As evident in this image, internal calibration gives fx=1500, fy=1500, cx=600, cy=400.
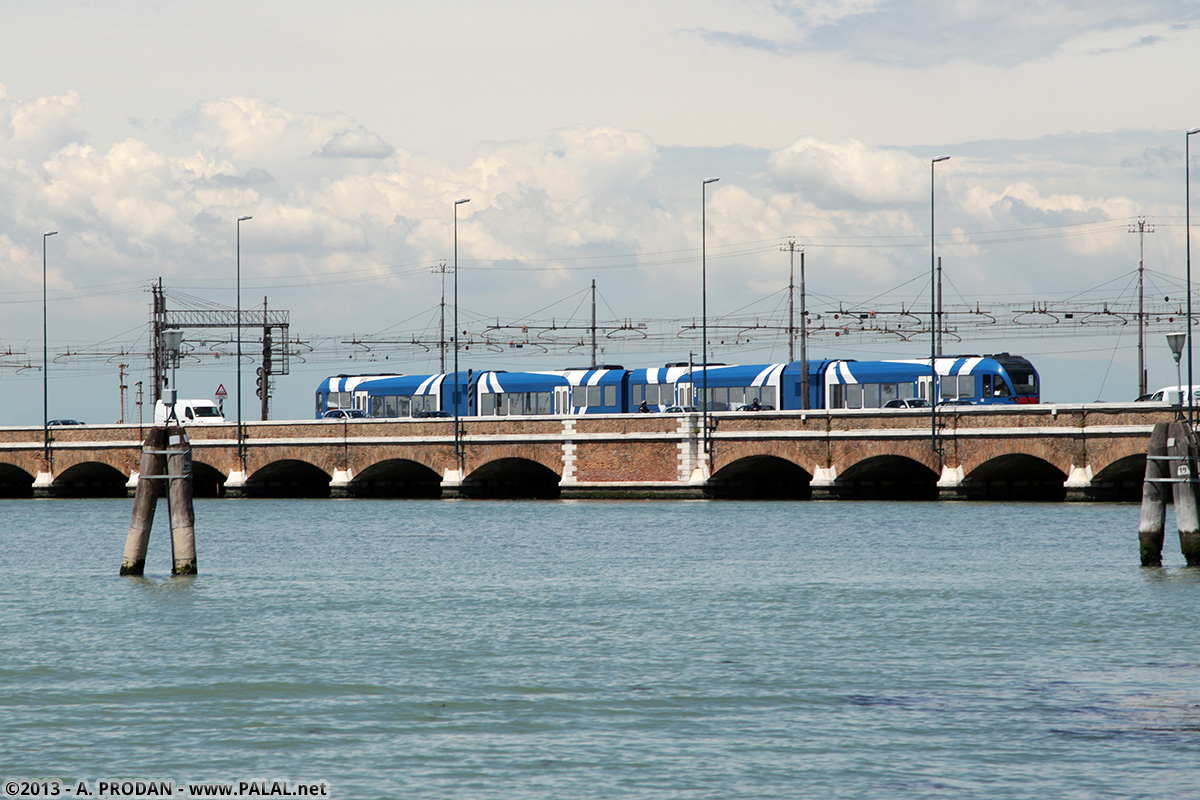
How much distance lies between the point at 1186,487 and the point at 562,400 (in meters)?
40.3

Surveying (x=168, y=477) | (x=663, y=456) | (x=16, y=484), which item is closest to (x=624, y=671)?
(x=168, y=477)

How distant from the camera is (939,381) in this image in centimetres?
5947

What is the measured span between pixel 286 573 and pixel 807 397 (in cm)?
3148

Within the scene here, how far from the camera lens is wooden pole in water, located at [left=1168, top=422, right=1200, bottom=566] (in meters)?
29.0

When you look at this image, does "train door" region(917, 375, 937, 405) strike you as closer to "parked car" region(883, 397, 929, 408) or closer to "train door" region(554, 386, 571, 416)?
"parked car" region(883, 397, 929, 408)

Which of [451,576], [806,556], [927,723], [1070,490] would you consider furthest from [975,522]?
[927,723]

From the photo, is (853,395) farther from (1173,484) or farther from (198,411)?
(198,411)

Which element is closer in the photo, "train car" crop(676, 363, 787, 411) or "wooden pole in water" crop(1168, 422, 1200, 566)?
"wooden pole in water" crop(1168, 422, 1200, 566)

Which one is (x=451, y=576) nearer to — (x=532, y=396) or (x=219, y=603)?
(x=219, y=603)

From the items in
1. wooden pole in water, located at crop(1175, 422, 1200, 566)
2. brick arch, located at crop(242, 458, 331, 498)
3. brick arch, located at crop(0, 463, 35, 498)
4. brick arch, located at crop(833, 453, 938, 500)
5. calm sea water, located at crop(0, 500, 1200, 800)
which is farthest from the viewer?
brick arch, located at crop(0, 463, 35, 498)

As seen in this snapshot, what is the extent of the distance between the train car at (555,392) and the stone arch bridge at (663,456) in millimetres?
3208

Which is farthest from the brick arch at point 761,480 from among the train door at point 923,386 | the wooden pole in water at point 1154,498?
the wooden pole in water at point 1154,498

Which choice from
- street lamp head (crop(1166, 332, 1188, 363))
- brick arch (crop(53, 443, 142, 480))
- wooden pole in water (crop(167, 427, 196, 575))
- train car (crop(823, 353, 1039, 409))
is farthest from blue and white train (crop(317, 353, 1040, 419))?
wooden pole in water (crop(167, 427, 196, 575))

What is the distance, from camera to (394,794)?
13812mm
